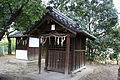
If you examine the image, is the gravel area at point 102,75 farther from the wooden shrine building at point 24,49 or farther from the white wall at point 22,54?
the white wall at point 22,54

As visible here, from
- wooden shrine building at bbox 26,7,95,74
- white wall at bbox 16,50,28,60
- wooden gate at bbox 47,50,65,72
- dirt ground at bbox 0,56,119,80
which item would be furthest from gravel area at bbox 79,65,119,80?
white wall at bbox 16,50,28,60

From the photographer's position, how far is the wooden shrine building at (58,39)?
6289 mm

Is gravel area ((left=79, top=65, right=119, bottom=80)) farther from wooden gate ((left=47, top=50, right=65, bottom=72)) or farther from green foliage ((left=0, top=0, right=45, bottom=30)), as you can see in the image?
green foliage ((left=0, top=0, right=45, bottom=30))

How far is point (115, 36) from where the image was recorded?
38.7ft

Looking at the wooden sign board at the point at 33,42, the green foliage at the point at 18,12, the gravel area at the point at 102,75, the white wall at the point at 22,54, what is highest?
the green foliage at the point at 18,12

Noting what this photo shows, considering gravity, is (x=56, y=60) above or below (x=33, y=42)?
below

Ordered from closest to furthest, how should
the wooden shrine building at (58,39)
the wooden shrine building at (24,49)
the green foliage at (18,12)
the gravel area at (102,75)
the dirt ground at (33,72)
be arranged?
the green foliage at (18,12) < the dirt ground at (33,72) < the wooden shrine building at (58,39) < the gravel area at (102,75) < the wooden shrine building at (24,49)

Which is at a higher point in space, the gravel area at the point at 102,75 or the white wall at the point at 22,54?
the white wall at the point at 22,54

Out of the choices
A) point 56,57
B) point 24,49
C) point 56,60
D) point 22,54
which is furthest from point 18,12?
point 22,54

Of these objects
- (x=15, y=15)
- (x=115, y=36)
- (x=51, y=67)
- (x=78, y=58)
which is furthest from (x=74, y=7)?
(x=15, y=15)

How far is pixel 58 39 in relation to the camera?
6.45m

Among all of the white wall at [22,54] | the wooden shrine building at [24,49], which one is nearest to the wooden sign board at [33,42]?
the wooden shrine building at [24,49]

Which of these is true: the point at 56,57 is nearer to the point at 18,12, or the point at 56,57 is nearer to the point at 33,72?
the point at 33,72

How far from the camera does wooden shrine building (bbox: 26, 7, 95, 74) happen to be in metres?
6.29
